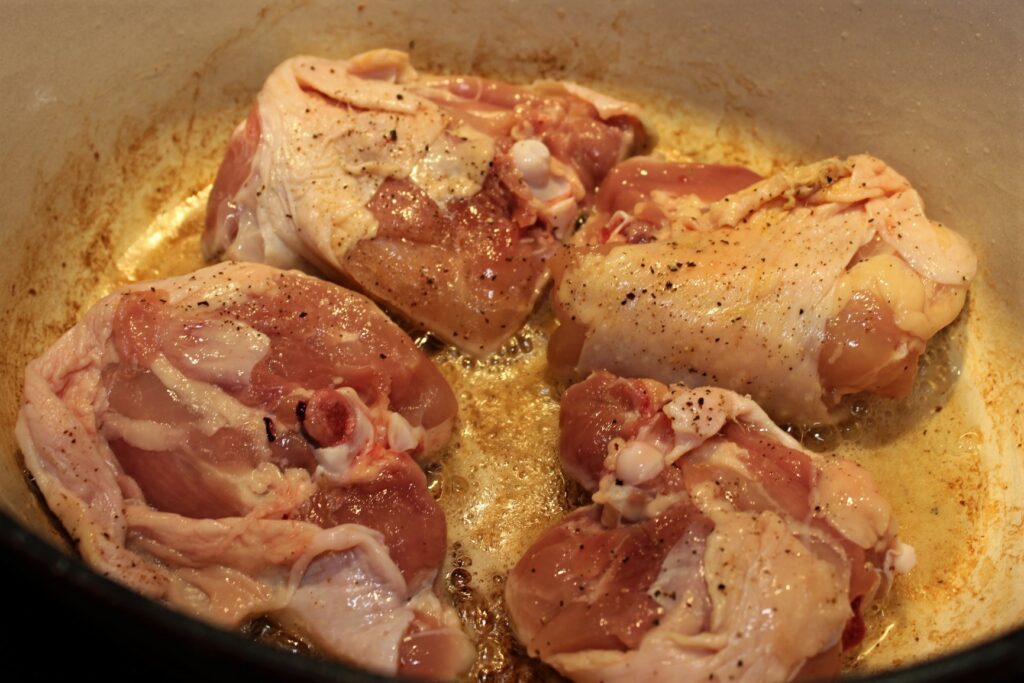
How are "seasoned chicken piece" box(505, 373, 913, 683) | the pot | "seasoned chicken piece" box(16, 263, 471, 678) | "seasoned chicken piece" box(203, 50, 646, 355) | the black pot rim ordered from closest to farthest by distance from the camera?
1. the black pot rim
2. "seasoned chicken piece" box(505, 373, 913, 683)
3. "seasoned chicken piece" box(16, 263, 471, 678)
4. the pot
5. "seasoned chicken piece" box(203, 50, 646, 355)

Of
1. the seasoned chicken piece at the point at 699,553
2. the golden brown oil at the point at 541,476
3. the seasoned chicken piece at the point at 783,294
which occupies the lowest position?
the golden brown oil at the point at 541,476

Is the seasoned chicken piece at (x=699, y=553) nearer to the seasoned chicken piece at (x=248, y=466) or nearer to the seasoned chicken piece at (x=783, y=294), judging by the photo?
the seasoned chicken piece at (x=783, y=294)

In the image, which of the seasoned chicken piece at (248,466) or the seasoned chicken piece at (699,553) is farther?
the seasoned chicken piece at (248,466)

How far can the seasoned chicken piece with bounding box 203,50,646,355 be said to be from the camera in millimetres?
2539

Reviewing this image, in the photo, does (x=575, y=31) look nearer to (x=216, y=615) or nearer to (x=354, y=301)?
(x=354, y=301)

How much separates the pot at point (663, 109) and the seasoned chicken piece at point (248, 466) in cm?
18

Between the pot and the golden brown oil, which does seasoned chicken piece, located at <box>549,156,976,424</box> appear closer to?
the golden brown oil

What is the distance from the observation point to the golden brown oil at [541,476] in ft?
7.29

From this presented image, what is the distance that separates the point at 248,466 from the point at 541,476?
743mm

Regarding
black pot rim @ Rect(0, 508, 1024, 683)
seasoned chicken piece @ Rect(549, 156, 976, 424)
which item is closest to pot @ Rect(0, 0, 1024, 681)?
seasoned chicken piece @ Rect(549, 156, 976, 424)

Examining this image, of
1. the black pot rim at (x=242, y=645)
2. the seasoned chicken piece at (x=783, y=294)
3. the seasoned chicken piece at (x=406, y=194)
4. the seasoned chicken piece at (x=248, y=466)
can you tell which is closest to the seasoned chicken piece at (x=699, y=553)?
the seasoned chicken piece at (x=783, y=294)

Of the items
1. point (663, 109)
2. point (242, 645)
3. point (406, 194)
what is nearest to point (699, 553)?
point (242, 645)

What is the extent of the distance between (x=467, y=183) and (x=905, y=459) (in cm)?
136

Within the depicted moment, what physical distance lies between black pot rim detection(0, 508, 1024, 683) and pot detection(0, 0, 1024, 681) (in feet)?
1.96
